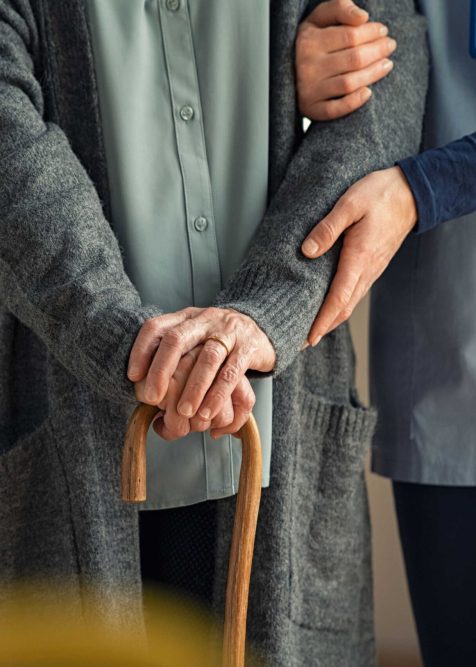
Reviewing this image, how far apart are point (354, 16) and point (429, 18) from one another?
5.5 inches

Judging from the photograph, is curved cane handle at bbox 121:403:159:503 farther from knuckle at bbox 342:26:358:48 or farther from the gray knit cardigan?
knuckle at bbox 342:26:358:48

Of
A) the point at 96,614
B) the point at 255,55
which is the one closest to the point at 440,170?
the point at 255,55

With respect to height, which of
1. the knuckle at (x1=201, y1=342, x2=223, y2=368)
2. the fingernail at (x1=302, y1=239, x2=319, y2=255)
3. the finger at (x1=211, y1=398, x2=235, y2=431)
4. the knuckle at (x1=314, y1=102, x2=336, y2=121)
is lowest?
the finger at (x1=211, y1=398, x2=235, y2=431)

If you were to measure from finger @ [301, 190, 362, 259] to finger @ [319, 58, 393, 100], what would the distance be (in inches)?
5.3

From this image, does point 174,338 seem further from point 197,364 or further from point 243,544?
point 243,544

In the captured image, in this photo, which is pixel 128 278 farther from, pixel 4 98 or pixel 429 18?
pixel 429 18

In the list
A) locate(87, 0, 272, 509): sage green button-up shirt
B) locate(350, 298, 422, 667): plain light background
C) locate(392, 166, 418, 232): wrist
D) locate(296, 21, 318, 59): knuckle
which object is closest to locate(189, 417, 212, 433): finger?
locate(87, 0, 272, 509): sage green button-up shirt

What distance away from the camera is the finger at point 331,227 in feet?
3.25

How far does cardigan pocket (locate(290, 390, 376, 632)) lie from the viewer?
1136 mm

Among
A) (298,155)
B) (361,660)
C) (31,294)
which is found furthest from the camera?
(361,660)

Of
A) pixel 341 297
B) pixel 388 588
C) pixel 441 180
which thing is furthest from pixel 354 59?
pixel 388 588

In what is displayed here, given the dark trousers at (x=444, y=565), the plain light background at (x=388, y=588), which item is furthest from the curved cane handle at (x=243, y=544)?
the plain light background at (x=388, y=588)

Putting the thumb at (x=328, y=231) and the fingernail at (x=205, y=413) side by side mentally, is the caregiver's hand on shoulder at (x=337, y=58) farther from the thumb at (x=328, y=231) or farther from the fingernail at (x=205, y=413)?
the fingernail at (x=205, y=413)

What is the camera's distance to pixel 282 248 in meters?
1.00
